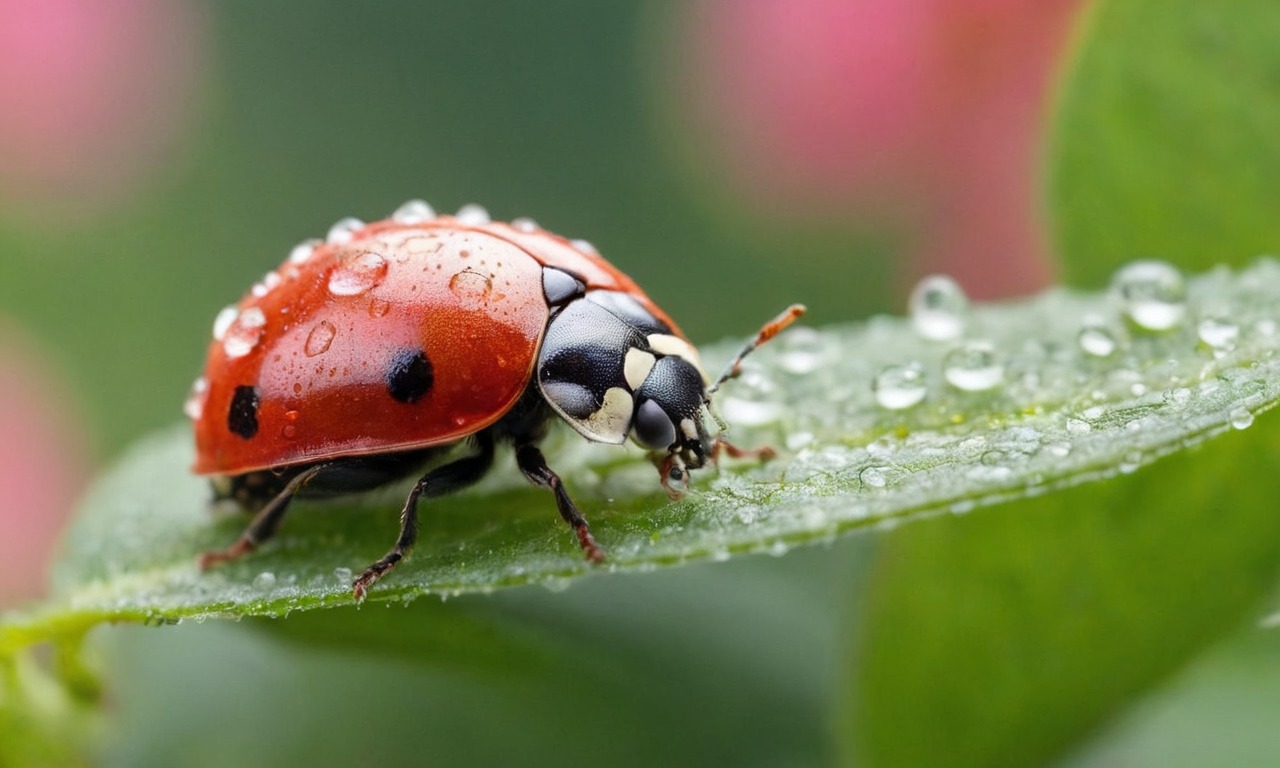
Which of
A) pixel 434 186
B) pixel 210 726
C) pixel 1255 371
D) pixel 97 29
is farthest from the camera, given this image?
pixel 434 186

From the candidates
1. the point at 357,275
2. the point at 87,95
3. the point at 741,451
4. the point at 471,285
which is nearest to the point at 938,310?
the point at 741,451

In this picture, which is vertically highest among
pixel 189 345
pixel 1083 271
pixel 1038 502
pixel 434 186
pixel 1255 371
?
pixel 1255 371

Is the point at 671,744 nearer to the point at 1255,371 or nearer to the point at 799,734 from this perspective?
the point at 799,734

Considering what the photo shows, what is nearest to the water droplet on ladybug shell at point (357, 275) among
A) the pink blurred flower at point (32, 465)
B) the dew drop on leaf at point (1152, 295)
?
the dew drop on leaf at point (1152, 295)

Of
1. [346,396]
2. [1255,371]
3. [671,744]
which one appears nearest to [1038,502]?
[1255,371]

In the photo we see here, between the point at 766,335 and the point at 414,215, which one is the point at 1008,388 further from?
the point at 414,215

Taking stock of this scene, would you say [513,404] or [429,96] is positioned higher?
[513,404]
